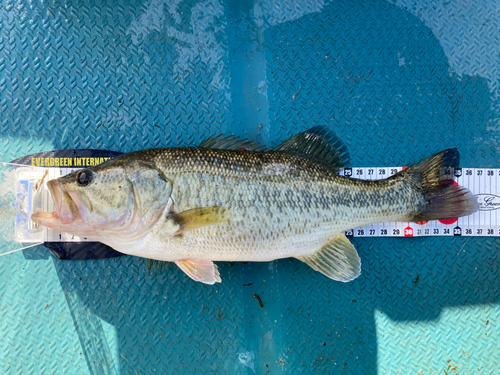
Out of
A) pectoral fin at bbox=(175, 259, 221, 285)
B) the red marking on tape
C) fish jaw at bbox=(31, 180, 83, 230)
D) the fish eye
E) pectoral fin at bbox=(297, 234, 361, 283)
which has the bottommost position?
pectoral fin at bbox=(175, 259, 221, 285)

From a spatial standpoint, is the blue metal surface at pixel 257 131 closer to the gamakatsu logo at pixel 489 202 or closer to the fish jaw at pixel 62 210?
the gamakatsu logo at pixel 489 202

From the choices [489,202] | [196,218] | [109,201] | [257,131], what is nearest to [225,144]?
[257,131]

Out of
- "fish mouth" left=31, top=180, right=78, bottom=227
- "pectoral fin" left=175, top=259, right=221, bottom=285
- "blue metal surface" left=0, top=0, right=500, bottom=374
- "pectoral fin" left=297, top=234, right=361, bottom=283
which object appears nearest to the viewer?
"fish mouth" left=31, top=180, right=78, bottom=227

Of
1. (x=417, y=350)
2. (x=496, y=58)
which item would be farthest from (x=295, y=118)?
(x=417, y=350)

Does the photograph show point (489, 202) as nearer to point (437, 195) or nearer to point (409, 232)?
point (437, 195)

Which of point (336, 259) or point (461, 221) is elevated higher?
point (461, 221)

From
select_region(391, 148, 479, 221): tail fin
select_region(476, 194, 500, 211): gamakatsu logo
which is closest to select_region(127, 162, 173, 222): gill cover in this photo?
select_region(391, 148, 479, 221): tail fin

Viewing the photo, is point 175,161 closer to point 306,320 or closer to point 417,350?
point 306,320

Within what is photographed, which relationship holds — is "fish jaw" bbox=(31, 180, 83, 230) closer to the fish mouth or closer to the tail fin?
the fish mouth
